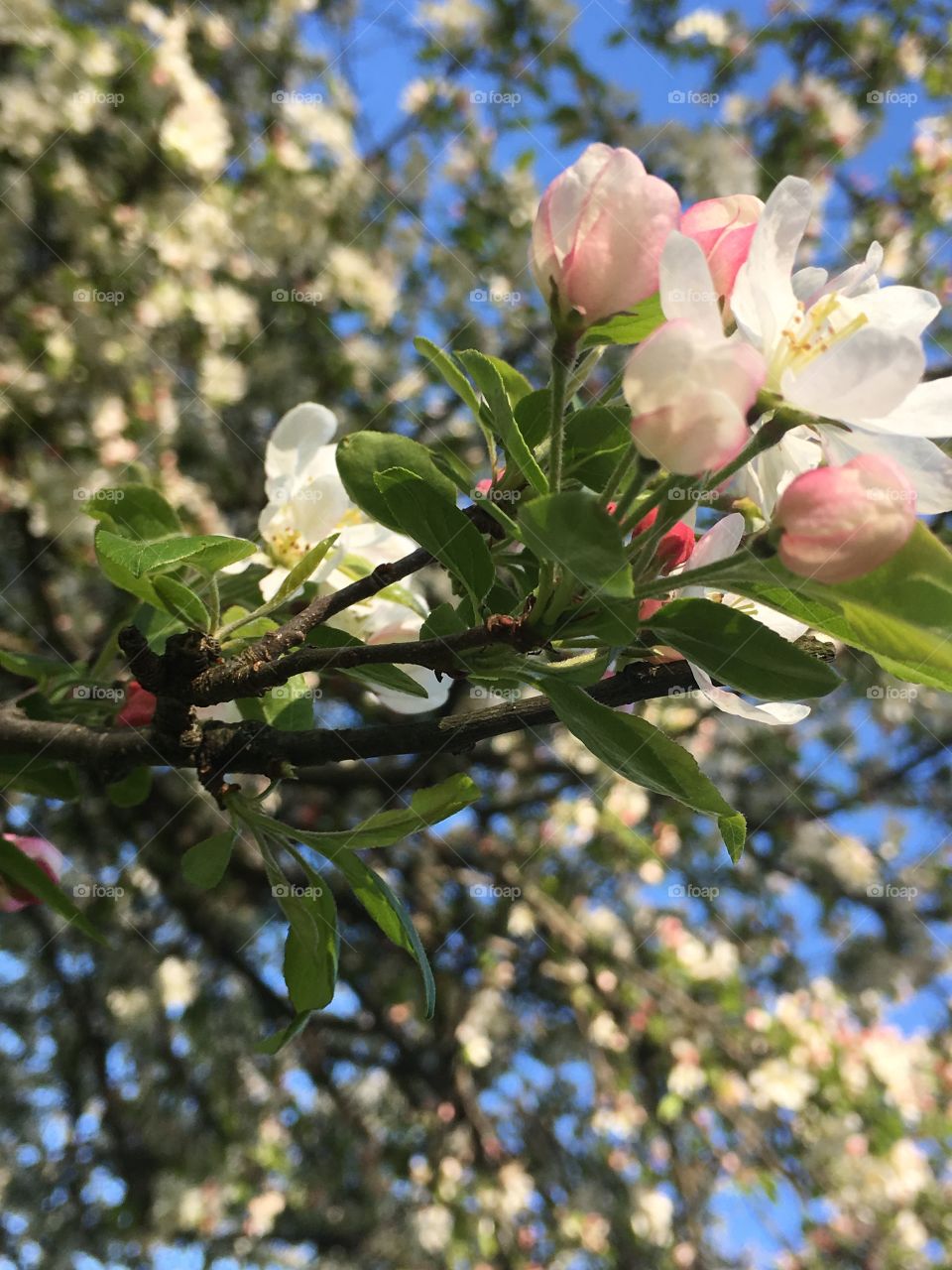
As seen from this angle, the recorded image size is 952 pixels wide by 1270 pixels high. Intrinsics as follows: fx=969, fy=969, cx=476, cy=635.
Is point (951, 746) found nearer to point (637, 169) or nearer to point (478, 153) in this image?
point (478, 153)

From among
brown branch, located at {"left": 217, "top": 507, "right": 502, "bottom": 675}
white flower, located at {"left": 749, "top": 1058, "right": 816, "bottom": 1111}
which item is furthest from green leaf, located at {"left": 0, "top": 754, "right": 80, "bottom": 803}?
white flower, located at {"left": 749, "top": 1058, "right": 816, "bottom": 1111}

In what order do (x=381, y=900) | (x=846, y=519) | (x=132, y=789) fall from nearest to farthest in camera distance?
(x=846, y=519) < (x=381, y=900) < (x=132, y=789)

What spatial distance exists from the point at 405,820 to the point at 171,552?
0.67 ft

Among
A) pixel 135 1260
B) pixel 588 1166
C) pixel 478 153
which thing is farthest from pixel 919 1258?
pixel 478 153

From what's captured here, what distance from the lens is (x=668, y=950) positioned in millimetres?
2945

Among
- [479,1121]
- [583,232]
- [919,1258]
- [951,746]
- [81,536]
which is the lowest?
[919,1258]

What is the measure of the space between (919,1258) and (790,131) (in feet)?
10.7

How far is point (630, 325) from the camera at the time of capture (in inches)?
20.8

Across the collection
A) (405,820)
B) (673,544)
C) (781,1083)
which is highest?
(673,544)

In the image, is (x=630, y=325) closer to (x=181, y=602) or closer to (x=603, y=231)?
(x=603, y=231)

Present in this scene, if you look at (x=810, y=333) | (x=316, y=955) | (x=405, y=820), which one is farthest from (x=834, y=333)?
Answer: (x=316, y=955)

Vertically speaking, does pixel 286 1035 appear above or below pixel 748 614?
below

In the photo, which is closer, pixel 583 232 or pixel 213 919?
pixel 583 232

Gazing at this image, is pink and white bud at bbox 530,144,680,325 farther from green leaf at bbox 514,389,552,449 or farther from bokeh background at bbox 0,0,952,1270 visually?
bokeh background at bbox 0,0,952,1270
